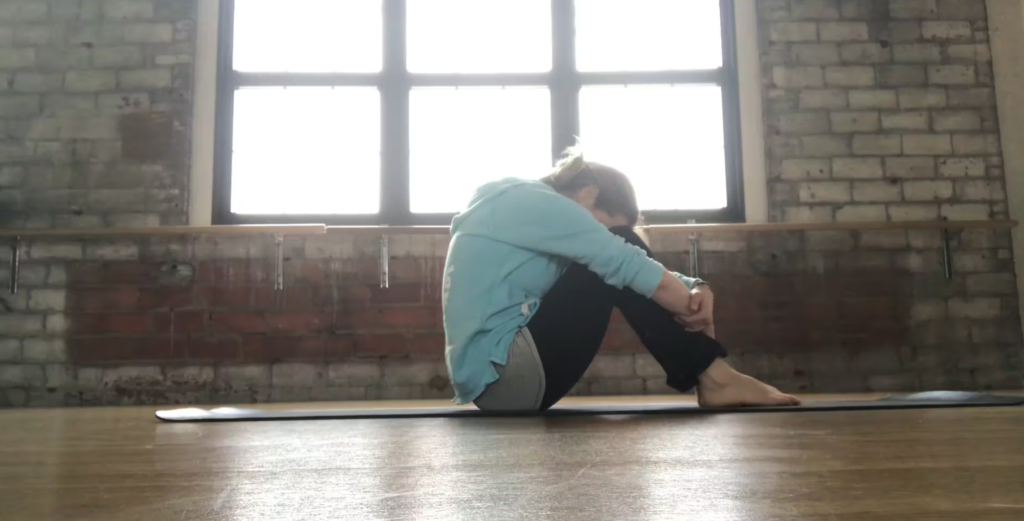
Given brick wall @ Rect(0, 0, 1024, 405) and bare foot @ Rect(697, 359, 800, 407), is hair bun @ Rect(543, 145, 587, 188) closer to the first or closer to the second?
bare foot @ Rect(697, 359, 800, 407)

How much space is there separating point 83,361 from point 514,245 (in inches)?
108

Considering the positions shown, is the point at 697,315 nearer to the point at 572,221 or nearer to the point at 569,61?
the point at 572,221

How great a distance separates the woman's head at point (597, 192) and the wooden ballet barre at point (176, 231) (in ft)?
6.21

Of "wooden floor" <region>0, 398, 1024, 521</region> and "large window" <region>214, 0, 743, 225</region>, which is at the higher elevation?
"large window" <region>214, 0, 743, 225</region>

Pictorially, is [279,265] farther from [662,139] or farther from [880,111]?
[880,111]

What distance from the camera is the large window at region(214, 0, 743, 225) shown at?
395 cm

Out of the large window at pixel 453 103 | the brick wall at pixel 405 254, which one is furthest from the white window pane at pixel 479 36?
the brick wall at pixel 405 254

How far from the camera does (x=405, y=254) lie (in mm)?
3666

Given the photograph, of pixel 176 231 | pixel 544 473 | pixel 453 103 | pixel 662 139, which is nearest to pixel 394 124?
pixel 453 103

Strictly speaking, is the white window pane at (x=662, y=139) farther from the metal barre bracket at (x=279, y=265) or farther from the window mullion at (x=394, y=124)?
the metal barre bracket at (x=279, y=265)

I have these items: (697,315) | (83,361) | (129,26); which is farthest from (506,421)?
(129,26)

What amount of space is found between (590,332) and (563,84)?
249 cm

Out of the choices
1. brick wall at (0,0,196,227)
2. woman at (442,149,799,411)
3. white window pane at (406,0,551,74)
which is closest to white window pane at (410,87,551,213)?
white window pane at (406,0,551,74)

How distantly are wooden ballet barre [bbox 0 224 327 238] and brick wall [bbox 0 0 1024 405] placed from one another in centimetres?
6
